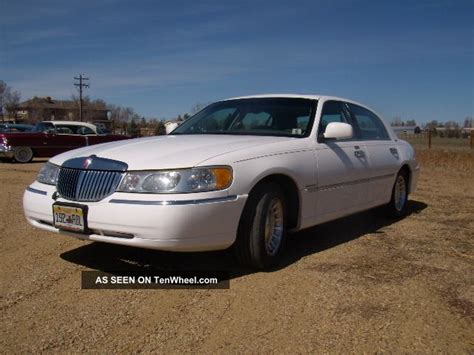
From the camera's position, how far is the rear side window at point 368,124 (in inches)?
223

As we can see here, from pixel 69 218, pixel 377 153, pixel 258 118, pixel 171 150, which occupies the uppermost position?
pixel 258 118

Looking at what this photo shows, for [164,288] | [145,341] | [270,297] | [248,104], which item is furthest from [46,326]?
[248,104]

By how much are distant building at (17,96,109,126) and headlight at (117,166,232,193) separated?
83.0 meters

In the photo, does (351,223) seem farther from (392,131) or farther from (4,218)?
(4,218)

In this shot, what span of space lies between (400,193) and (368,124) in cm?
116

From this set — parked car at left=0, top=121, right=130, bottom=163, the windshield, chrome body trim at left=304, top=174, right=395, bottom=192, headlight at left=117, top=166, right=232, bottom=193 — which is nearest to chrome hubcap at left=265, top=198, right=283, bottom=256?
chrome body trim at left=304, top=174, right=395, bottom=192

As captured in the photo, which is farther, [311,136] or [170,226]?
[311,136]

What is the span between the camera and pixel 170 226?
335cm

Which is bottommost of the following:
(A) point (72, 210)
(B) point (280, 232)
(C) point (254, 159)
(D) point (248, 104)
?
(B) point (280, 232)

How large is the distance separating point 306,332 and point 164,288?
116 centimetres

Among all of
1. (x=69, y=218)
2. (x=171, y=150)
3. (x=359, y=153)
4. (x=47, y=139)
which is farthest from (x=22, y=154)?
(x=171, y=150)

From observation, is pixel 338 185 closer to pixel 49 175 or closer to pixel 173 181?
pixel 173 181

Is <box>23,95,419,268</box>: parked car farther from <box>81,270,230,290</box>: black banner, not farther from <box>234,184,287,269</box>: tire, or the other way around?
<box>81,270,230,290</box>: black banner

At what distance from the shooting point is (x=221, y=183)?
3.54 metres
